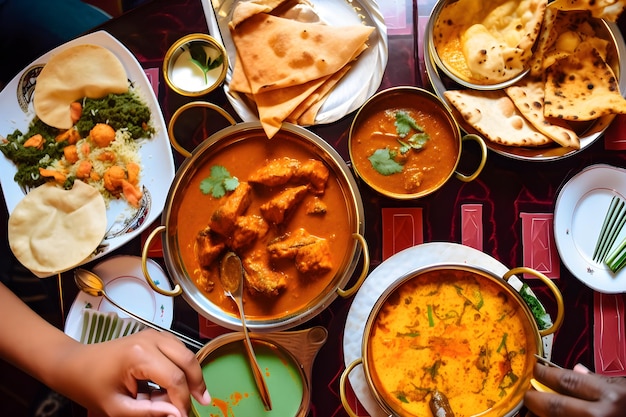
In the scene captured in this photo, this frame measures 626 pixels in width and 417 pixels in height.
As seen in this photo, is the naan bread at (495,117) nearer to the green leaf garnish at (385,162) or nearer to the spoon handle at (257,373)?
the green leaf garnish at (385,162)

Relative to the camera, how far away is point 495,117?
2.40 metres

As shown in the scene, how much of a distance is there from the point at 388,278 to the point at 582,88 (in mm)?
1218

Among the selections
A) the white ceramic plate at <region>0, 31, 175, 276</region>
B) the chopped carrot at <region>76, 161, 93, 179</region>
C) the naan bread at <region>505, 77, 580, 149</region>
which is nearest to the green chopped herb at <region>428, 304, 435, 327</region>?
the naan bread at <region>505, 77, 580, 149</region>

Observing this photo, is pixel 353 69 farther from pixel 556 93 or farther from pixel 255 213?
pixel 556 93

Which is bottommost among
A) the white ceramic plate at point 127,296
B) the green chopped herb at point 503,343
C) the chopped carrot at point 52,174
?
the green chopped herb at point 503,343

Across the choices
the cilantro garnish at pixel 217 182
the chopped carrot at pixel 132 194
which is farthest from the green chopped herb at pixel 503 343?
the chopped carrot at pixel 132 194

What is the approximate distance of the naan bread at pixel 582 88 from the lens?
2336 mm

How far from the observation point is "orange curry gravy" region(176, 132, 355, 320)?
7.82ft

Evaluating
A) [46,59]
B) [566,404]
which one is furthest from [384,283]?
[46,59]

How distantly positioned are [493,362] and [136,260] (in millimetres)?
1679

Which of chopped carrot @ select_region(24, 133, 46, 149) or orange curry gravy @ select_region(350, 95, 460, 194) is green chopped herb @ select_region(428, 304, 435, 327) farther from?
chopped carrot @ select_region(24, 133, 46, 149)

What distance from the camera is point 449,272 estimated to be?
2344 mm

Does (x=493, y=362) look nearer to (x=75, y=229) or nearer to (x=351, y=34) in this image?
(x=351, y=34)

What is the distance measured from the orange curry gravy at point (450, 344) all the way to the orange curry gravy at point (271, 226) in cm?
35
